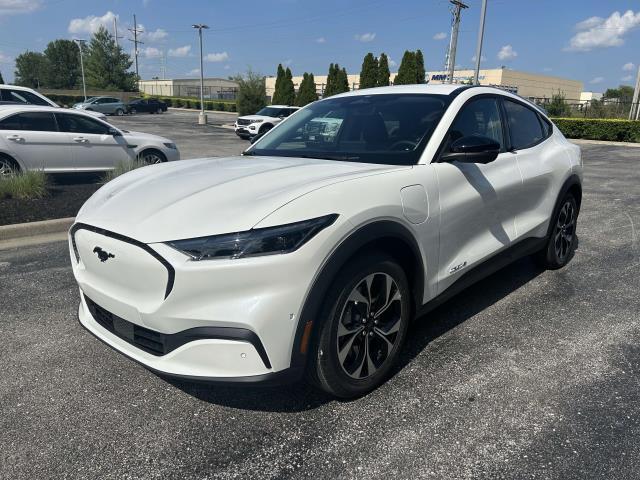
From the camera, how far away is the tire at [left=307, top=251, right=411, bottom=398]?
2.44m

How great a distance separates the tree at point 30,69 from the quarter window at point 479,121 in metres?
106

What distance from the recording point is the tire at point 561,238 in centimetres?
465

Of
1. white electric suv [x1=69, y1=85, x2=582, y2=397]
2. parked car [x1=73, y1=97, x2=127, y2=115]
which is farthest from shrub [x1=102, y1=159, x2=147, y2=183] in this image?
parked car [x1=73, y1=97, x2=127, y2=115]

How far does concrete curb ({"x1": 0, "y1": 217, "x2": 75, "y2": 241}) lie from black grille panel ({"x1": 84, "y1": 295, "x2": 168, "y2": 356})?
4.00m

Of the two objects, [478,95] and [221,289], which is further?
[478,95]

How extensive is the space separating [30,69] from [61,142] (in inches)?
4207

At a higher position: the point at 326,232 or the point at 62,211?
the point at 326,232

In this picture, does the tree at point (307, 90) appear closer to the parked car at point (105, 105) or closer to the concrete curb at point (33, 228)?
the parked car at point (105, 105)

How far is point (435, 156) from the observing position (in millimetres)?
3070

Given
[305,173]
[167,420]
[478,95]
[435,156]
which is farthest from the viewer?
[478,95]

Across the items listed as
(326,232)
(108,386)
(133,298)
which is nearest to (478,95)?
(326,232)

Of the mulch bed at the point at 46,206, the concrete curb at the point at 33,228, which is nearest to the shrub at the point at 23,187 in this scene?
the mulch bed at the point at 46,206

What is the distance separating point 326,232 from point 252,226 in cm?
34

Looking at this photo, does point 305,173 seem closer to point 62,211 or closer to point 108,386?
point 108,386
